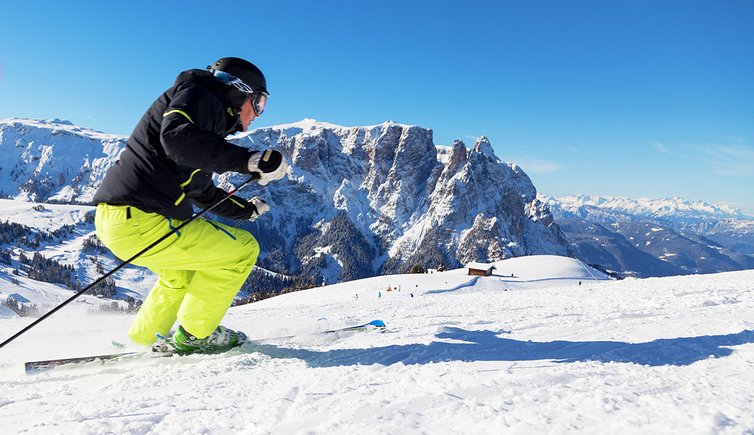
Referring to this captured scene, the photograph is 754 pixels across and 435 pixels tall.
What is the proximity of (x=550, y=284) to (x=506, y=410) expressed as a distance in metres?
43.1

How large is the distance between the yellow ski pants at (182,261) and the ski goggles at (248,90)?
3.89ft

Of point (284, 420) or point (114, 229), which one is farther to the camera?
point (114, 229)

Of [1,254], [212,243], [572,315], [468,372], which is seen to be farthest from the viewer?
[1,254]

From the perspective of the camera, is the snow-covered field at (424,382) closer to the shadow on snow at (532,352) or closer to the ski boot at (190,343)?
the shadow on snow at (532,352)

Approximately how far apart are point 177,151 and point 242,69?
1.17m

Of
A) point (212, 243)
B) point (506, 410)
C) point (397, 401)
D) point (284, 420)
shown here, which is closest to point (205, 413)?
point (284, 420)

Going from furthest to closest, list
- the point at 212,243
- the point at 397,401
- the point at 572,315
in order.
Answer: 1. the point at 572,315
2. the point at 212,243
3. the point at 397,401

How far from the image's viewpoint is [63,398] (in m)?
2.79

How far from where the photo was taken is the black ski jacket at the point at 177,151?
3.21 m

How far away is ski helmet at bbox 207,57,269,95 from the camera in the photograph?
3.95 metres

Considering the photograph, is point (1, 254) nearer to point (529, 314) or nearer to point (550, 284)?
point (550, 284)

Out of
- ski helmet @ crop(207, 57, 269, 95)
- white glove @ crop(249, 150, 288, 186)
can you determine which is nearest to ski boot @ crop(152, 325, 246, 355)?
white glove @ crop(249, 150, 288, 186)

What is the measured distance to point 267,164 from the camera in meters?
3.44

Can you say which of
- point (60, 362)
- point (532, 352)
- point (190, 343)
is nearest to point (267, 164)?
point (190, 343)
